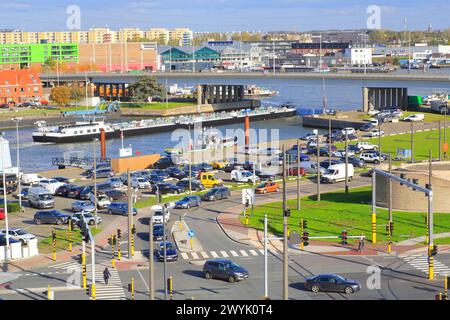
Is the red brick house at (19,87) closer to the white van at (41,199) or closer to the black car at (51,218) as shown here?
the white van at (41,199)

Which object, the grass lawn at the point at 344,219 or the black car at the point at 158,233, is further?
the grass lawn at the point at 344,219

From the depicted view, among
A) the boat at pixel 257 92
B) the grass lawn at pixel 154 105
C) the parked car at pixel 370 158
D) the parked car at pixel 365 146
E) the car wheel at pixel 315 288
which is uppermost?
the boat at pixel 257 92

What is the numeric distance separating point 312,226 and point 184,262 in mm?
4419

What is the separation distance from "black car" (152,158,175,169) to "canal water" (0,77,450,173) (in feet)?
21.8

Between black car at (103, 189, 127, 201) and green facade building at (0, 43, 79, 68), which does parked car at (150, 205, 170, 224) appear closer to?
black car at (103, 189, 127, 201)

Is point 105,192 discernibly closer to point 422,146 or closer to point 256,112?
point 422,146

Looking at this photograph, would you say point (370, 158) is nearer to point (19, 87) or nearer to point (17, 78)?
point (17, 78)

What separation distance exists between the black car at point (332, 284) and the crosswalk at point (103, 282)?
3.24m

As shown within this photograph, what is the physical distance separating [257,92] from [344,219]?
72.2m

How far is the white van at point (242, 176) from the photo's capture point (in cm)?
3069

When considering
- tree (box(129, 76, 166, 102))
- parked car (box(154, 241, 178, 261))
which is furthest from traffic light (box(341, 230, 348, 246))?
tree (box(129, 76, 166, 102))

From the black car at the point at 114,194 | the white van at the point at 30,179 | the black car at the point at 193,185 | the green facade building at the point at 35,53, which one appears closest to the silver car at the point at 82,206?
the black car at the point at 114,194

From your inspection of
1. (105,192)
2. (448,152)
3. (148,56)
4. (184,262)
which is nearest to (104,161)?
(105,192)

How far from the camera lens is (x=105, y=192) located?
2695 centimetres
